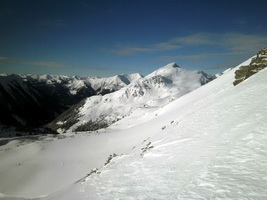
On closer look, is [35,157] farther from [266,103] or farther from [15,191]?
[266,103]

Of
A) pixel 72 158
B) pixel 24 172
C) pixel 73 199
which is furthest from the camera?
pixel 72 158

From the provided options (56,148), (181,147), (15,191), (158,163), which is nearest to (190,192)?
(158,163)

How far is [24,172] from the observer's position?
80.8 ft

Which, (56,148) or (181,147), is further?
(56,148)

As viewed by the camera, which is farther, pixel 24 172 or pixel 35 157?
Result: pixel 35 157

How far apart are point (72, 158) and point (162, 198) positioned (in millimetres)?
25570

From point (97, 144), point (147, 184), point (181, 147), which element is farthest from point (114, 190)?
point (97, 144)

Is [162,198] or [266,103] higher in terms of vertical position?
[266,103]

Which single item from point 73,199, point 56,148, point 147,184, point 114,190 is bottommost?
point 56,148

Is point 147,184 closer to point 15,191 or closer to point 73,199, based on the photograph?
point 73,199

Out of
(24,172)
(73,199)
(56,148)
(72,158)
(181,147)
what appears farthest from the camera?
(56,148)

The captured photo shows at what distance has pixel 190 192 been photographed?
5.55 metres

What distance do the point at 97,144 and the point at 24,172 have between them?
12625 mm

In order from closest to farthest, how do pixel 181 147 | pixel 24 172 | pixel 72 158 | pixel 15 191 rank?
pixel 181 147, pixel 15 191, pixel 24 172, pixel 72 158
